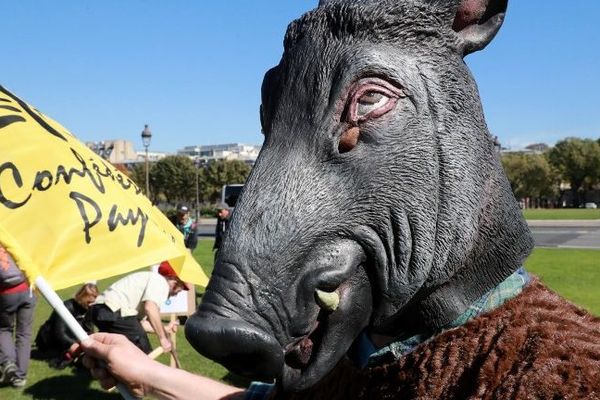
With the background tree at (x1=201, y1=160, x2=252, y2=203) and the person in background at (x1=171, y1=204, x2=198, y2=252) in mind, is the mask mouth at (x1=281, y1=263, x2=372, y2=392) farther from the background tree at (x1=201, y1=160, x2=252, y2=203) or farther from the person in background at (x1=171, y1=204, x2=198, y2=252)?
the background tree at (x1=201, y1=160, x2=252, y2=203)

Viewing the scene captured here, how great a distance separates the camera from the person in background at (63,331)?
29.4 ft

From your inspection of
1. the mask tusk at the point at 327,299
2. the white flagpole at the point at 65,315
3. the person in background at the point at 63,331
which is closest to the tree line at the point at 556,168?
the person in background at the point at 63,331

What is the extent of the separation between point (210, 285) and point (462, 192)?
1.99ft

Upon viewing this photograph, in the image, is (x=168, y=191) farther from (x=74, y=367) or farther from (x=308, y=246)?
(x=308, y=246)

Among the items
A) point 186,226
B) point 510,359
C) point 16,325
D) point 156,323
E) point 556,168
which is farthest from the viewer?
point 556,168

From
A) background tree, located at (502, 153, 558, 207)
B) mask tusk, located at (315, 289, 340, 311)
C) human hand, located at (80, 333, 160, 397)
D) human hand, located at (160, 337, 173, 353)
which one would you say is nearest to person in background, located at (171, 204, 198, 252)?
human hand, located at (160, 337, 173, 353)

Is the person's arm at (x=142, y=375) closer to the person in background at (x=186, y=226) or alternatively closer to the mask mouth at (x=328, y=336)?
the mask mouth at (x=328, y=336)

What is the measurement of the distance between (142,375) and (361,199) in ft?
5.96

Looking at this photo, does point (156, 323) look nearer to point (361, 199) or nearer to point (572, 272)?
point (361, 199)

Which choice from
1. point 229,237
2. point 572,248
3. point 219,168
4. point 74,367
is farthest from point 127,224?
point 219,168

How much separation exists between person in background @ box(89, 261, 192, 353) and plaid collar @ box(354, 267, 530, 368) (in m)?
6.72

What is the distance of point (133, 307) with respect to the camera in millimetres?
8242

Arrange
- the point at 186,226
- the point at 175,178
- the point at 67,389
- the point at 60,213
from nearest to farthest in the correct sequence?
the point at 60,213
the point at 67,389
the point at 186,226
the point at 175,178

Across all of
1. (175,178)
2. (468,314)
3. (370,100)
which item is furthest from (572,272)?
(175,178)
